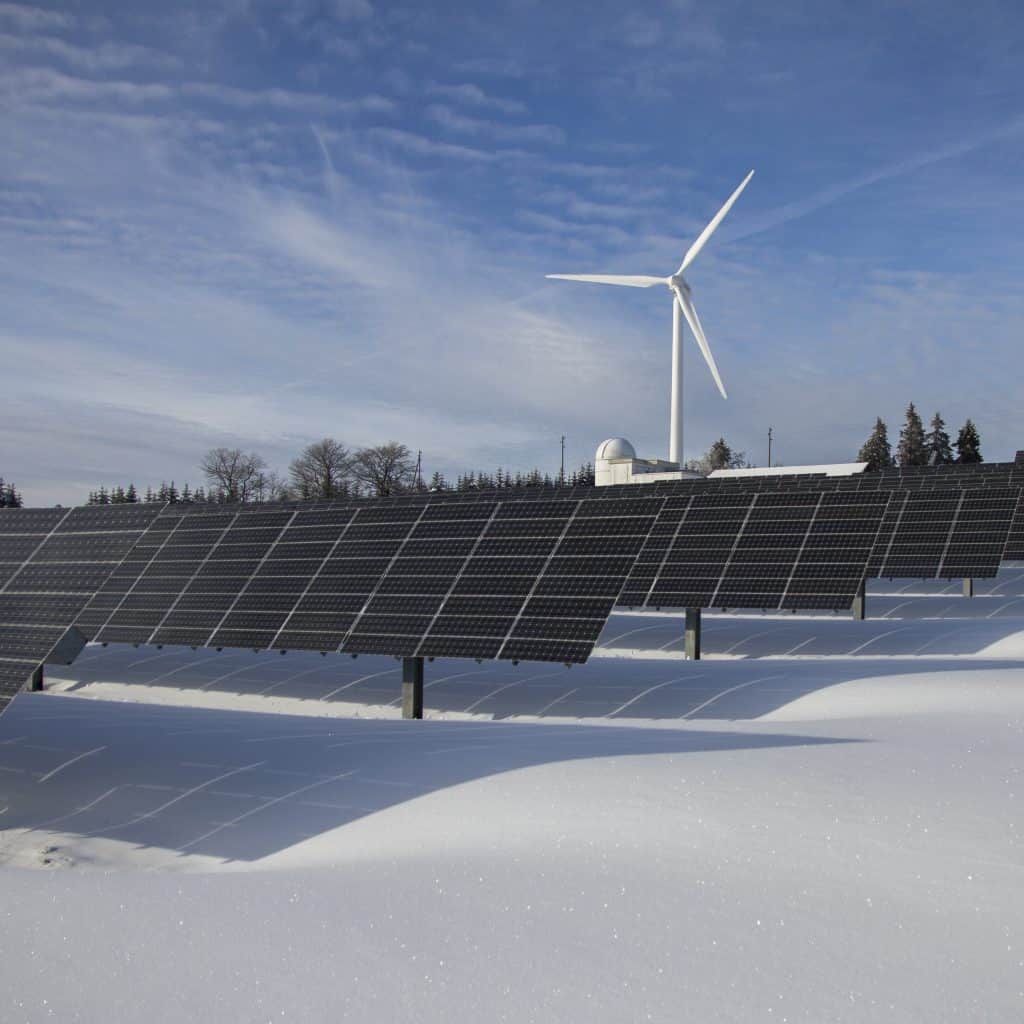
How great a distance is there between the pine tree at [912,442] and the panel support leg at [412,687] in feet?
432

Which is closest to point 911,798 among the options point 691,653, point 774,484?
point 691,653

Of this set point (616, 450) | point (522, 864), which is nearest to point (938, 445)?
point (616, 450)

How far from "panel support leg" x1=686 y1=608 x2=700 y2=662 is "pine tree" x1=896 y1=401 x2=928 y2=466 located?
4763 inches

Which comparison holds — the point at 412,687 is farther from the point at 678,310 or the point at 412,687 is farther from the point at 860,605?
the point at 678,310

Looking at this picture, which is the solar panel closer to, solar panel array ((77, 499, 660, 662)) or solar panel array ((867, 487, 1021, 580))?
solar panel array ((867, 487, 1021, 580))

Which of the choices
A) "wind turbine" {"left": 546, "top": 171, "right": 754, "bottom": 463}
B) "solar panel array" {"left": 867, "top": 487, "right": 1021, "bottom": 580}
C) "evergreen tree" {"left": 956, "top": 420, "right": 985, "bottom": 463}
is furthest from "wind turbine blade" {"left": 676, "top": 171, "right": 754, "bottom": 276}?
"evergreen tree" {"left": 956, "top": 420, "right": 985, "bottom": 463}

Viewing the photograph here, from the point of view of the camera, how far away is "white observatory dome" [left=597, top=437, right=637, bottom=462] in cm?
8000

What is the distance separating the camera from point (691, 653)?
29.4m

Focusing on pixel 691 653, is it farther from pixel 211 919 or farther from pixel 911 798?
pixel 211 919

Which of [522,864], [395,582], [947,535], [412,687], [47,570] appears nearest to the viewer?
[522,864]

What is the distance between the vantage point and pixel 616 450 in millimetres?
80062

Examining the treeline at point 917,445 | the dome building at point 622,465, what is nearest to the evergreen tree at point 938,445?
the treeline at point 917,445

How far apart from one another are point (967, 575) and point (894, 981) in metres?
31.6

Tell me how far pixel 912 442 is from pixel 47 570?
455 ft
